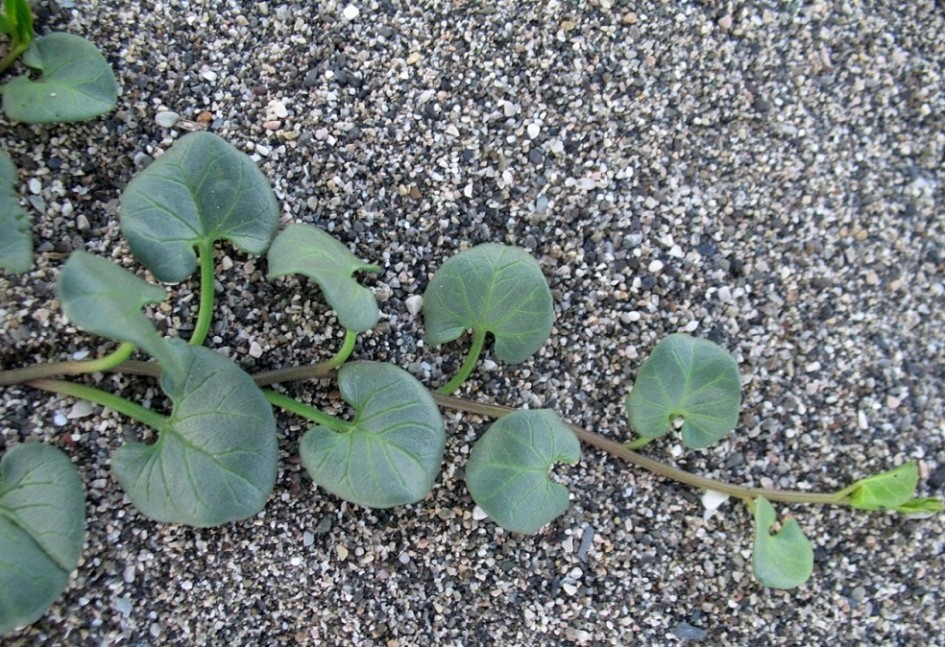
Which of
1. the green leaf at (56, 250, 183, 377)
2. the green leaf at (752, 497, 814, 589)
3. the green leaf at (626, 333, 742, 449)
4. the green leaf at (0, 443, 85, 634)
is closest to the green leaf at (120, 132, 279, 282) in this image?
the green leaf at (56, 250, 183, 377)

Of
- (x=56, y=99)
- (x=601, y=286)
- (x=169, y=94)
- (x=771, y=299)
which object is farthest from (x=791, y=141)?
(x=56, y=99)

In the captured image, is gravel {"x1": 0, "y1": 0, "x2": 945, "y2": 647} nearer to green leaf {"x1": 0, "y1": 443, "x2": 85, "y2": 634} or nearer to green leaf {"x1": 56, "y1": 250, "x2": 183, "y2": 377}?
green leaf {"x1": 0, "y1": 443, "x2": 85, "y2": 634}

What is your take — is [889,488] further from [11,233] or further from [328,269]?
[11,233]

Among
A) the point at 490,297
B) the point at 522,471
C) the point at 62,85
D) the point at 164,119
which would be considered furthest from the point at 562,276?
the point at 62,85

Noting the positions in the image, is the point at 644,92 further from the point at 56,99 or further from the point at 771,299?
the point at 56,99

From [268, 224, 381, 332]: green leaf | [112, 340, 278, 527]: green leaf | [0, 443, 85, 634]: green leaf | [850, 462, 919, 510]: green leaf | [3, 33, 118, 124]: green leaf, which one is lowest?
[0, 443, 85, 634]: green leaf
